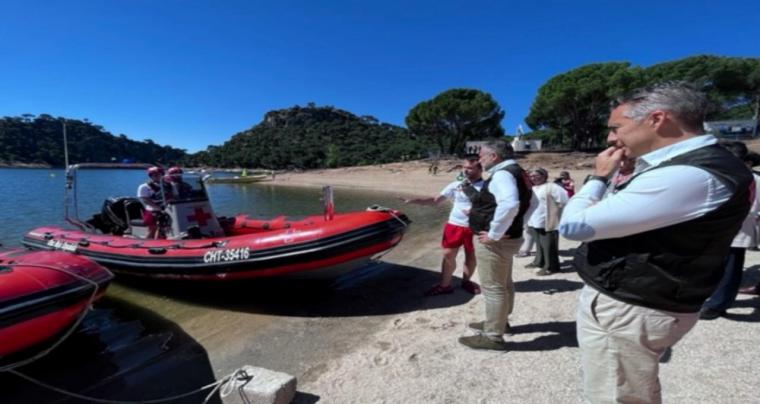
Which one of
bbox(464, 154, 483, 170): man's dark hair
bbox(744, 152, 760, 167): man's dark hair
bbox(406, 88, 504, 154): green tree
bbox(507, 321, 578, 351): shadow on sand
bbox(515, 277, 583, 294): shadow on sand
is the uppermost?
A: bbox(406, 88, 504, 154): green tree

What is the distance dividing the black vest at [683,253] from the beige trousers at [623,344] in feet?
0.16

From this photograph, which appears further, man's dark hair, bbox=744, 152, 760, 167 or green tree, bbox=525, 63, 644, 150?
green tree, bbox=525, 63, 644, 150

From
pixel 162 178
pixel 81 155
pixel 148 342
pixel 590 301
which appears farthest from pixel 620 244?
pixel 81 155

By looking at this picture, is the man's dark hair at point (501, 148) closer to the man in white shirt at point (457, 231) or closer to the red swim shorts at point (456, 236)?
the man in white shirt at point (457, 231)

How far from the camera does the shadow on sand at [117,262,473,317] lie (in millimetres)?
4461

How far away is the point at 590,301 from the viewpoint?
55.9 inches

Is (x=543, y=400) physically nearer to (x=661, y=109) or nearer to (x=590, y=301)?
(x=590, y=301)

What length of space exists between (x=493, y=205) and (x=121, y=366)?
11.9ft

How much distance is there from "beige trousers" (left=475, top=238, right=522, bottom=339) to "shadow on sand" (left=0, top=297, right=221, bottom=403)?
222 cm

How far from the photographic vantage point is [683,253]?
120 cm

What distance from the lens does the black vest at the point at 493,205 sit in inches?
116

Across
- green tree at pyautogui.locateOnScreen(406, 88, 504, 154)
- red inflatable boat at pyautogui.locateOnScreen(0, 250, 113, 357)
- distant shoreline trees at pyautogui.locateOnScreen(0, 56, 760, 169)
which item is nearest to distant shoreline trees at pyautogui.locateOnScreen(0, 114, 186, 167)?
distant shoreline trees at pyautogui.locateOnScreen(0, 56, 760, 169)

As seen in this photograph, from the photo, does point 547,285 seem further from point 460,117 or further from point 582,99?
point 460,117

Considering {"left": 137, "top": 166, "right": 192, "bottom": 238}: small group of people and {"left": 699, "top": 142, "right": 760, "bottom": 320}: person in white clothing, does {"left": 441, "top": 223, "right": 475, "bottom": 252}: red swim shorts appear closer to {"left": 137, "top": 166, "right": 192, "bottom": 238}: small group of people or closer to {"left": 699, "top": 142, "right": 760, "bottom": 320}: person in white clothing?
{"left": 699, "top": 142, "right": 760, "bottom": 320}: person in white clothing
